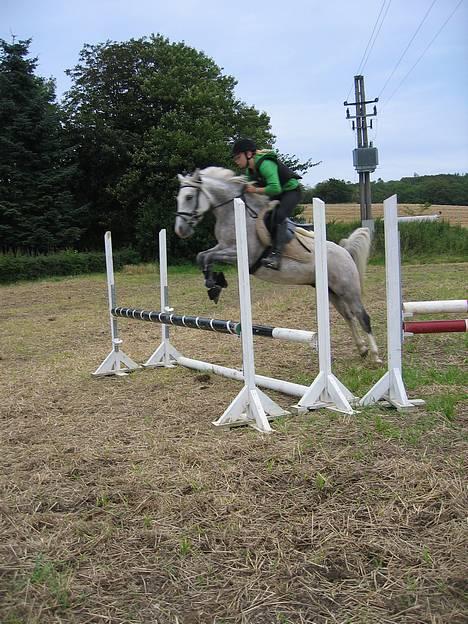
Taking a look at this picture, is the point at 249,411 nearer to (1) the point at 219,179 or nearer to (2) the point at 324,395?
(2) the point at 324,395

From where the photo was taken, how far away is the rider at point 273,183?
466 cm

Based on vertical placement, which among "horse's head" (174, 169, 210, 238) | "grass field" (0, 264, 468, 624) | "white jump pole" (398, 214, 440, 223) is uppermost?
A: "white jump pole" (398, 214, 440, 223)

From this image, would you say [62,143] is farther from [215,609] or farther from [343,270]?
[215,609]

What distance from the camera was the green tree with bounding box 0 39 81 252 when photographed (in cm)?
2152

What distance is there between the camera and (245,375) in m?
3.55

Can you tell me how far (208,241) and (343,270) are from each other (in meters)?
17.5

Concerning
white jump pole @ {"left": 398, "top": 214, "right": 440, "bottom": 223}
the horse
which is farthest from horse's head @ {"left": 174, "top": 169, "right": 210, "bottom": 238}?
white jump pole @ {"left": 398, "top": 214, "right": 440, "bottom": 223}

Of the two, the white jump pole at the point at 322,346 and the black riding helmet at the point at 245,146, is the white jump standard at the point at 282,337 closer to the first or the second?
the white jump pole at the point at 322,346

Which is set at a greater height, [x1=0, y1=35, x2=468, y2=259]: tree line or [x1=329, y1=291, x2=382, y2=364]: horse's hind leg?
[x1=0, y1=35, x2=468, y2=259]: tree line

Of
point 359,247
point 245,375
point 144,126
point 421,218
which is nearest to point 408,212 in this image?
point 421,218

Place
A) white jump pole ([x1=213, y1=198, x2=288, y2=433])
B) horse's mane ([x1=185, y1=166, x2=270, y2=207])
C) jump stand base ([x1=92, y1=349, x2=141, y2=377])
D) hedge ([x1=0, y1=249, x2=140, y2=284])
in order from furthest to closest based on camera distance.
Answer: hedge ([x1=0, y1=249, x2=140, y2=284])
jump stand base ([x1=92, y1=349, x2=141, y2=377])
horse's mane ([x1=185, y1=166, x2=270, y2=207])
white jump pole ([x1=213, y1=198, x2=288, y2=433])

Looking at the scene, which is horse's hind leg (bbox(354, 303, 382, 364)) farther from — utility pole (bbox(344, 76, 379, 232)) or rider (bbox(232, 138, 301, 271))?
utility pole (bbox(344, 76, 379, 232))

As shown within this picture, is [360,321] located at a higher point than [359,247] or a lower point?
lower

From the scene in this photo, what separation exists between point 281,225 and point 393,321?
161cm
